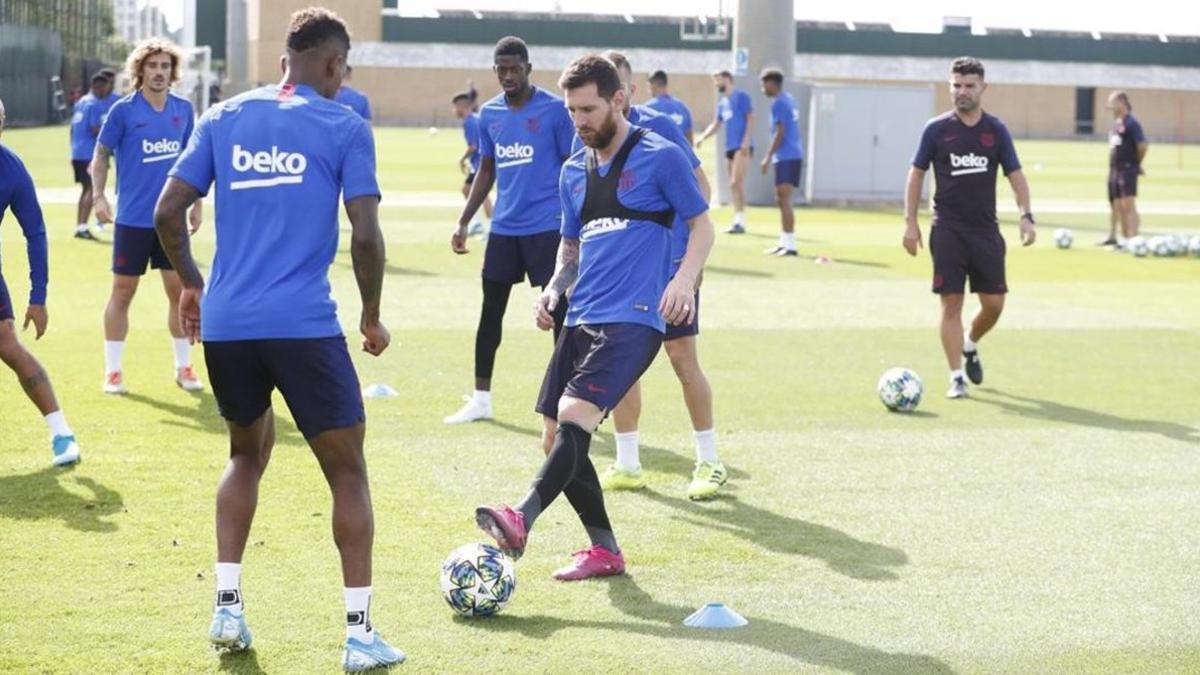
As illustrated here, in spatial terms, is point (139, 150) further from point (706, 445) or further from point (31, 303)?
point (706, 445)

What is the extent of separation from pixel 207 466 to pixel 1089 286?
44.8ft

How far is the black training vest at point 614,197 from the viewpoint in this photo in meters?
7.38

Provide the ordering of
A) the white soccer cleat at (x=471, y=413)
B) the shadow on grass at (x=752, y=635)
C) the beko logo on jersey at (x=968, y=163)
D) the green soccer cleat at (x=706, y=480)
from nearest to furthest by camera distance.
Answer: the shadow on grass at (x=752, y=635), the green soccer cleat at (x=706, y=480), the white soccer cleat at (x=471, y=413), the beko logo on jersey at (x=968, y=163)

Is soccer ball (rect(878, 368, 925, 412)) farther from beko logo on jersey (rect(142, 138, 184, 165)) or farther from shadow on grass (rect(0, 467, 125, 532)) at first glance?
shadow on grass (rect(0, 467, 125, 532))

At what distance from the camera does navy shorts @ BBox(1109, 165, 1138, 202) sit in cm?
2514

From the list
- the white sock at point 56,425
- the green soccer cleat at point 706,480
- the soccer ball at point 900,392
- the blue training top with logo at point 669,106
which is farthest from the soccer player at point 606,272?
the blue training top with logo at point 669,106

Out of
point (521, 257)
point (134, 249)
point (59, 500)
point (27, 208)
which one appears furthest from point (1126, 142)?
point (59, 500)

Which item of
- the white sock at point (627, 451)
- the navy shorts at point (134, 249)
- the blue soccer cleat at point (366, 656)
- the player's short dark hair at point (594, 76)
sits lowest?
the blue soccer cleat at point (366, 656)

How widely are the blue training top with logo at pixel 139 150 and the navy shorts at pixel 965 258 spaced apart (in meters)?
5.39

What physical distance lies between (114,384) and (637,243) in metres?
6.08

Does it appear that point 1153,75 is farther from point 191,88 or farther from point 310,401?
point 310,401

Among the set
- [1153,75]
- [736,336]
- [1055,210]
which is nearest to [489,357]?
[736,336]

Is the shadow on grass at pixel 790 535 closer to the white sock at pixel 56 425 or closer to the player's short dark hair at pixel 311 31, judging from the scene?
the white sock at pixel 56 425

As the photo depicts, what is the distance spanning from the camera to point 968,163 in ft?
41.7
